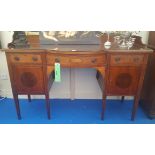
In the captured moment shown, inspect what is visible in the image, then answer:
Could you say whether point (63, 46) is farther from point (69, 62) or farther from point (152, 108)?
point (152, 108)

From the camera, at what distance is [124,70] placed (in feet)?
5.23

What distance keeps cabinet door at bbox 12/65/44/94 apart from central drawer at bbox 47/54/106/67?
0.16 m

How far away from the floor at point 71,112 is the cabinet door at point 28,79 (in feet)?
1.10

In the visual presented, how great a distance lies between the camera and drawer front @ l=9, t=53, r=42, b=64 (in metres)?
1.54

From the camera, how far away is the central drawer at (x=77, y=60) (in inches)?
60.5

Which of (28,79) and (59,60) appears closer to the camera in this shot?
(59,60)

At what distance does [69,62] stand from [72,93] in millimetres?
739

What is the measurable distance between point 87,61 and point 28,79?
595mm

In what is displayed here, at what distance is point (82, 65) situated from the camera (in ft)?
5.14

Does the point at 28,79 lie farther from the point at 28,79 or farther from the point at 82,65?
the point at 82,65

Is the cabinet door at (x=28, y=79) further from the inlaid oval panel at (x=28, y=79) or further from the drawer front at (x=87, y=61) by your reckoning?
the drawer front at (x=87, y=61)

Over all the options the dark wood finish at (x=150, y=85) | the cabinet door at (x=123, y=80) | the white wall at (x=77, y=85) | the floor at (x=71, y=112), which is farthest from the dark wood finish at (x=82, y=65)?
Answer: the white wall at (x=77, y=85)

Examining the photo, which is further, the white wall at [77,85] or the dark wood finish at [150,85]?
the white wall at [77,85]

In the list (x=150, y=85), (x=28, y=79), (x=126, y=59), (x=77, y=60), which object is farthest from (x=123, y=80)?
(x=28, y=79)
